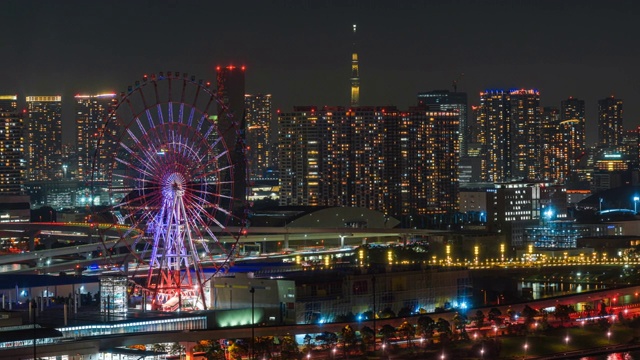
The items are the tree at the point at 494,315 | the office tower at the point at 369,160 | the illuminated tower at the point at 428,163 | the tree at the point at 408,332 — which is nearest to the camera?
the tree at the point at 408,332

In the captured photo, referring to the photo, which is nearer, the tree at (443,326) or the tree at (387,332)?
the tree at (387,332)

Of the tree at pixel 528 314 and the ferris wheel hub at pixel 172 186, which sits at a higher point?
the ferris wheel hub at pixel 172 186

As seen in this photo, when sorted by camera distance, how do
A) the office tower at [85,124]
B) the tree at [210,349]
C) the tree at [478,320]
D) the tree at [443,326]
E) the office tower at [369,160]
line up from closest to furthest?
the tree at [210,349]
the tree at [443,326]
the tree at [478,320]
the office tower at [369,160]
the office tower at [85,124]

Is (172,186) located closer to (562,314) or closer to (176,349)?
(176,349)

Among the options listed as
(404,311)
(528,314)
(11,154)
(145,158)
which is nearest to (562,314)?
(528,314)

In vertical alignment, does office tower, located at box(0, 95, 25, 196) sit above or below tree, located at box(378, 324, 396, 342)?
above

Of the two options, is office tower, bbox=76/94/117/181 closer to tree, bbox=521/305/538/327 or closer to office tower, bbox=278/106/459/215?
office tower, bbox=278/106/459/215

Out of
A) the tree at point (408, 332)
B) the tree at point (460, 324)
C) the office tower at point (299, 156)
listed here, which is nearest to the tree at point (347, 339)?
the tree at point (408, 332)

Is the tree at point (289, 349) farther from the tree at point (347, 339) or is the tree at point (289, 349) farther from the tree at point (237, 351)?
the tree at point (347, 339)

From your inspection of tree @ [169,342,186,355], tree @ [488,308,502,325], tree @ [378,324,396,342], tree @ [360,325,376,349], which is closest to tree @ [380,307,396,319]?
tree @ [488,308,502,325]
